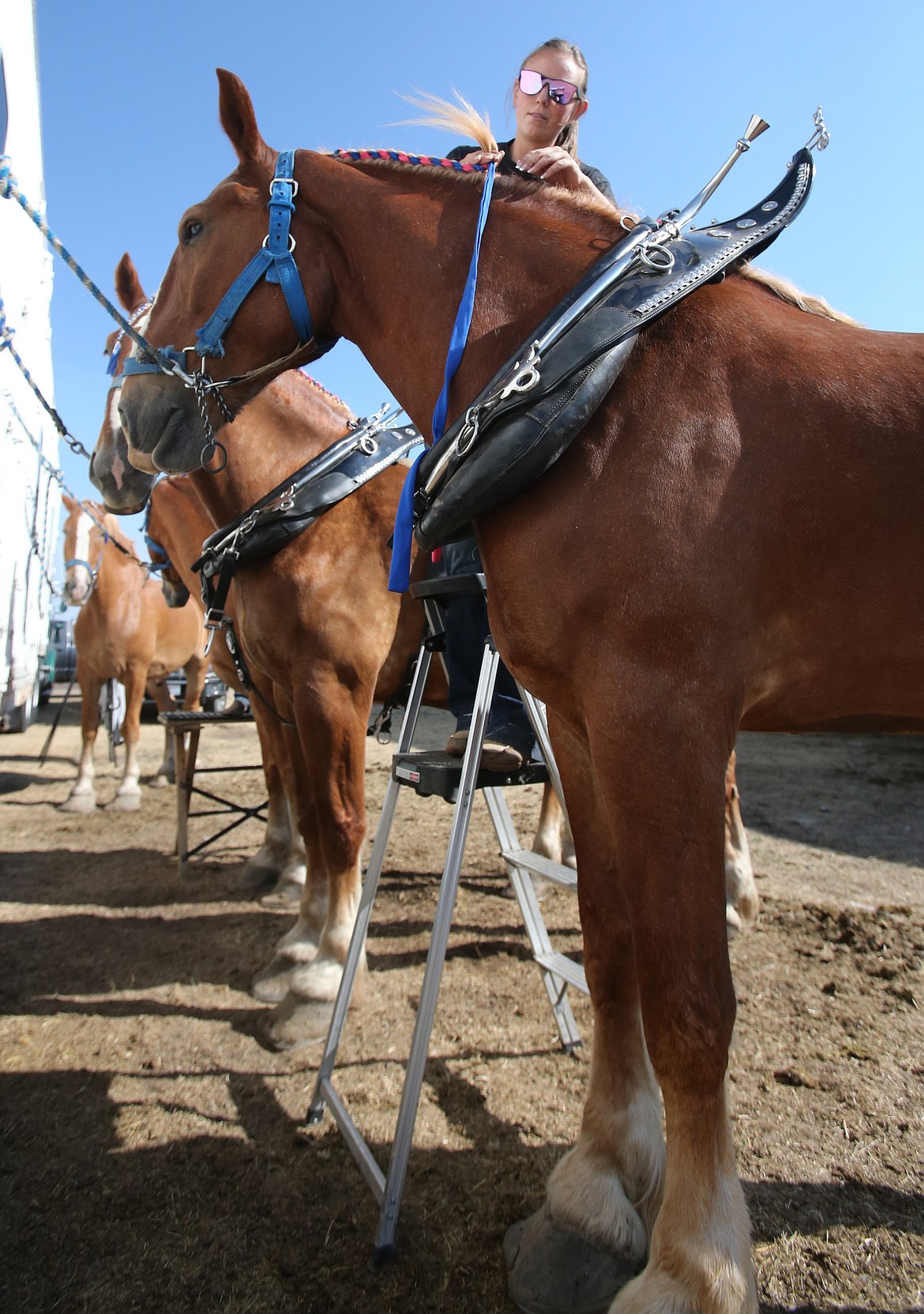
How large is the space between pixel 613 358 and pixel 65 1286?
2185 millimetres

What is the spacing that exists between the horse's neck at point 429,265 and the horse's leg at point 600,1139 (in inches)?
31.3

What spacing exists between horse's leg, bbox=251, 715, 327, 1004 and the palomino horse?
4.23 meters

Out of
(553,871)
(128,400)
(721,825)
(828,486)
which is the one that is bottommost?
(553,871)

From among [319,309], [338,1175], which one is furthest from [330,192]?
[338,1175]

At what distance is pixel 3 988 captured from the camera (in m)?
3.43

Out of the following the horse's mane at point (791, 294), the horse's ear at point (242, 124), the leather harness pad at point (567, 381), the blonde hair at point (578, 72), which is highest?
the blonde hair at point (578, 72)

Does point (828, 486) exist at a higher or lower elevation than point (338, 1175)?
higher

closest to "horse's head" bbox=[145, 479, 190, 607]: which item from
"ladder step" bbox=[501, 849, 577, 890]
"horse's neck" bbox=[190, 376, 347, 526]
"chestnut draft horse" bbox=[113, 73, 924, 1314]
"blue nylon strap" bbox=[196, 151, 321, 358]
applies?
"horse's neck" bbox=[190, 376, 347, 526]

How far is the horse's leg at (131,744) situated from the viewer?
23.7 feet

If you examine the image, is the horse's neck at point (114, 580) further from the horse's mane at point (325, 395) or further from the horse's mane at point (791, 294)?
the horse's mane at point (791, 294)

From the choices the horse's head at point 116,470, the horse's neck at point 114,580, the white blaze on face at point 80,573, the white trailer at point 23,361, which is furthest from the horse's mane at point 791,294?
the white blaze on face at point 80,573

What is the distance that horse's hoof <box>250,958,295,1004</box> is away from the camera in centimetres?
333

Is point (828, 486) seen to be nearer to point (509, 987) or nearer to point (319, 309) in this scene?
point (319, 309)

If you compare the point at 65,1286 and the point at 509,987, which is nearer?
the point at 65,1286
